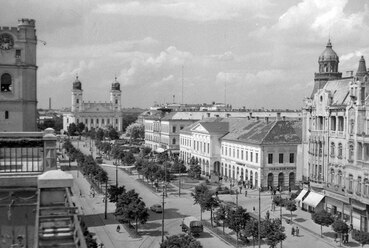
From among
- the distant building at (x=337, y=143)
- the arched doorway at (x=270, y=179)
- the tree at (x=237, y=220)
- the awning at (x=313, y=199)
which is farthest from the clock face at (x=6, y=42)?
the arched doorway at (x=270, y=179)

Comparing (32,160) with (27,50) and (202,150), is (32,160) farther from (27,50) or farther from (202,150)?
(202,150)

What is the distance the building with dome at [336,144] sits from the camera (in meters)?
47.7

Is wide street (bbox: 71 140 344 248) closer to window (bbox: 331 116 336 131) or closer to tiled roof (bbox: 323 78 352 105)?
window (bbox: 331 116 336 131)

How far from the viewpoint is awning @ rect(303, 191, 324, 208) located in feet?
176

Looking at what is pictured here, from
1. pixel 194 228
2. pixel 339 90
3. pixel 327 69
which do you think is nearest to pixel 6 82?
pixel 194 228

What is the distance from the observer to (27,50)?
38.5m

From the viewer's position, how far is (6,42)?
38.6 m

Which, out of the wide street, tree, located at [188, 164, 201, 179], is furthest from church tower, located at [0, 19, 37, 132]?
tree, located at [188, 164, 201, 179]

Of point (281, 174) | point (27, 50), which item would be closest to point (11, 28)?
point (27, 50)

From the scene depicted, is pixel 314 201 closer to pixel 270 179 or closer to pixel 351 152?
pixel 351 152

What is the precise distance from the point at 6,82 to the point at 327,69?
131ft

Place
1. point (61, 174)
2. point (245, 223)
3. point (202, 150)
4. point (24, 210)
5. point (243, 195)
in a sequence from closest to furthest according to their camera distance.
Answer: point (61, 174) → point (24, 210) → point (245, 223) → point (243, 195) → point (202, 150)

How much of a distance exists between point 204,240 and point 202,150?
161 ft

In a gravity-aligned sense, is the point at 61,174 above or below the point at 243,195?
above
